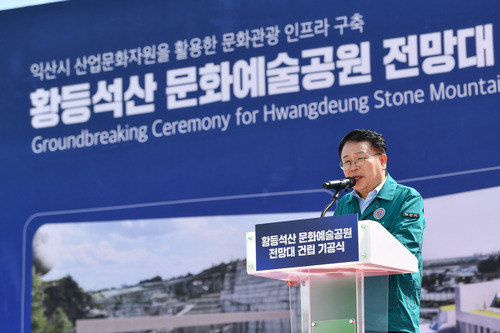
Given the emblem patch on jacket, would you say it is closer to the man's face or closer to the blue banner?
the man's face

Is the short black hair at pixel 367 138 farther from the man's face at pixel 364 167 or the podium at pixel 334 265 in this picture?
the podium at pixel 334 265

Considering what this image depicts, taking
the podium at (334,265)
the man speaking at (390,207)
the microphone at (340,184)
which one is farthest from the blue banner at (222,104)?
the podium at (334,265)

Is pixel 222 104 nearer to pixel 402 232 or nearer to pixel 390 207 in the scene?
pixel 390 207

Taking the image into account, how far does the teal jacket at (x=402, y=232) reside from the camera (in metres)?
2.38

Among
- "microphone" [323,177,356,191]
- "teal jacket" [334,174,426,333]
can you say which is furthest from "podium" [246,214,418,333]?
"microphone" [323,177,356,191]

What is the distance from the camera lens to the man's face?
2.63 m

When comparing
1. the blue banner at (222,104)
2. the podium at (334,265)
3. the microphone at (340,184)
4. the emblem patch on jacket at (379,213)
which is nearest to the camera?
the podium at (334,265)

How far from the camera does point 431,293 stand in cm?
392

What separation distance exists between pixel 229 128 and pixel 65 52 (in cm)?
122

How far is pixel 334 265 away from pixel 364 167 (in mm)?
545

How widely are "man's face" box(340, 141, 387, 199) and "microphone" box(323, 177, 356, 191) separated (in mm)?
144

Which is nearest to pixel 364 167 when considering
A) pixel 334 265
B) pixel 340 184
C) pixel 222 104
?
pixel 340 184

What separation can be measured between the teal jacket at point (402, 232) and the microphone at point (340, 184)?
16 centimetres

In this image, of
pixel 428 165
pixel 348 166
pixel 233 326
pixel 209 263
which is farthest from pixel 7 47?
pixel 348 166
